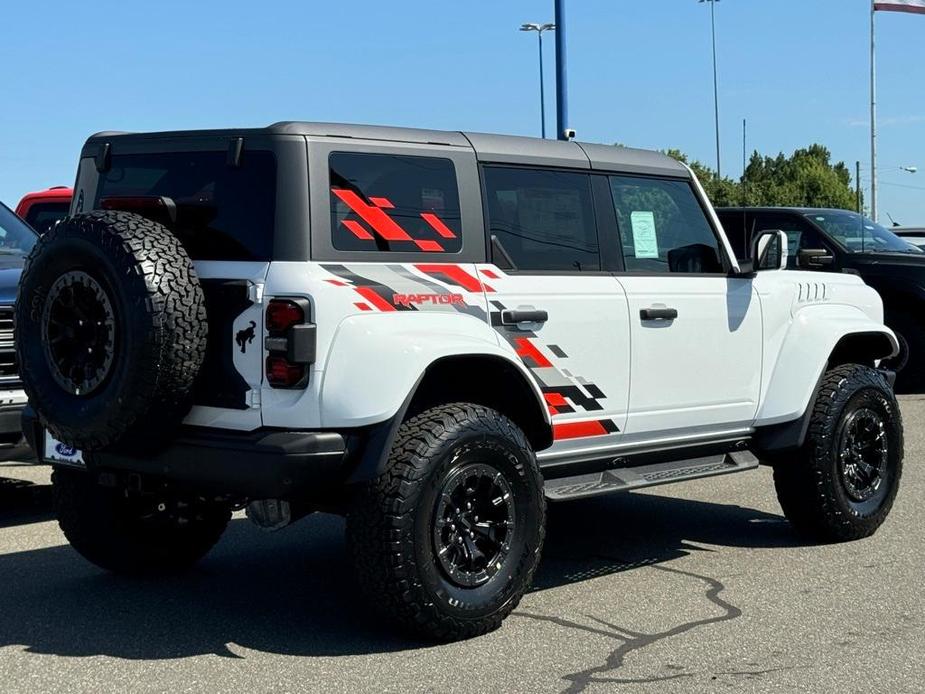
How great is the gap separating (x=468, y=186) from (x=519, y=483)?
1.24 meters

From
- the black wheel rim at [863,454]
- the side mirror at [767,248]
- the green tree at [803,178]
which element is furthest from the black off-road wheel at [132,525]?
the green tree at [803,178]

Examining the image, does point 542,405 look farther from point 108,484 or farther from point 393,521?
point 108,484

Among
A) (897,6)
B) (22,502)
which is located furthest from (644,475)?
(897,6)

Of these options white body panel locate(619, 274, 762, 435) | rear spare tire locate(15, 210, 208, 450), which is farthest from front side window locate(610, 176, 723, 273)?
rear spare tire locate(15, 210, 208, 450)

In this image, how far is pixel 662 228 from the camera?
6.46 m

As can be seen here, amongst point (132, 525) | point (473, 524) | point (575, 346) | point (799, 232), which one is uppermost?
point (799, 232)

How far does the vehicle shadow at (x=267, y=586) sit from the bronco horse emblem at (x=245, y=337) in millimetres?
1148

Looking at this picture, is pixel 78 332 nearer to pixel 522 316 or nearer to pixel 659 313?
pixel 522 316

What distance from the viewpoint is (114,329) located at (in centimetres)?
484

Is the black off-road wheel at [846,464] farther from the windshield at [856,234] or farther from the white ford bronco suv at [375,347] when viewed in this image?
the windshield at [856,234]

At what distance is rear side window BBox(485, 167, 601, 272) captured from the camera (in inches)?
224

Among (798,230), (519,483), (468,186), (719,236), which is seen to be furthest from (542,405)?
(798,230)

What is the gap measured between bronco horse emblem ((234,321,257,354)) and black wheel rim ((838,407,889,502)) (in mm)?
3419

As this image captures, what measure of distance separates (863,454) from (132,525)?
3756 millimetres
